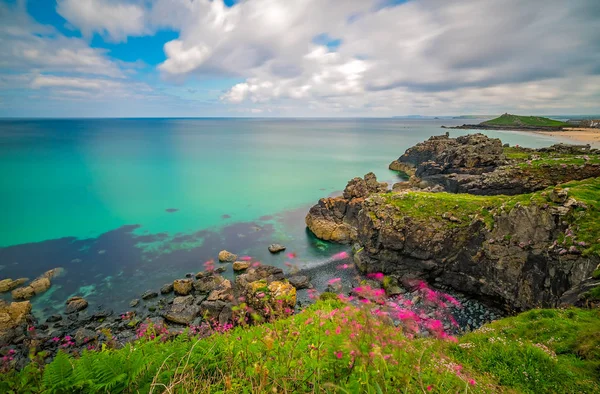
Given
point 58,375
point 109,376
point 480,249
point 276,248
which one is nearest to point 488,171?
point 480,249

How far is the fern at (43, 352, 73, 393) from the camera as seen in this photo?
162 inches

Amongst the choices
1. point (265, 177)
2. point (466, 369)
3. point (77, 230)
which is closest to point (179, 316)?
point (466, 369)

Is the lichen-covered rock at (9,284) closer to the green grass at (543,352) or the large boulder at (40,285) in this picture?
the large boulder at (40,285)

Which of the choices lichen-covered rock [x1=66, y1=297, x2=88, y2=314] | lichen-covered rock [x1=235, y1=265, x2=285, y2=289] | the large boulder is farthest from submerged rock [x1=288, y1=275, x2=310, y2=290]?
the large boulder

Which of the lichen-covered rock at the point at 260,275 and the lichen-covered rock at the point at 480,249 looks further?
the lichen-covered rock at the point at 260,275

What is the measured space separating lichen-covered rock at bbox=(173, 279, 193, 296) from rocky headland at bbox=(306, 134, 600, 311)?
1841 cm

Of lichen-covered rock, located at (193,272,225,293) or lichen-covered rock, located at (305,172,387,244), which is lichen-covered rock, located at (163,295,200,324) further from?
lichen-covered rock, located at (305,172,387,244)

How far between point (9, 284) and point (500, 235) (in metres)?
45.7

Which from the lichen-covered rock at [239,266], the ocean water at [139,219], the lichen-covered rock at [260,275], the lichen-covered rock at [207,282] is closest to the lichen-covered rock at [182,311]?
the lichen-covered rock at [207,282]

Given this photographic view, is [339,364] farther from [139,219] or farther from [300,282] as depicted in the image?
[139,219]

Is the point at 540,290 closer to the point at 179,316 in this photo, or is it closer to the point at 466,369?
the point at 466,369

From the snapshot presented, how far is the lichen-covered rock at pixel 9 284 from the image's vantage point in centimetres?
2564

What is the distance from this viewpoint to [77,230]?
134 ft

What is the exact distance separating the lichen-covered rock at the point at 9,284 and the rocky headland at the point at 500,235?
33912 millimetres
